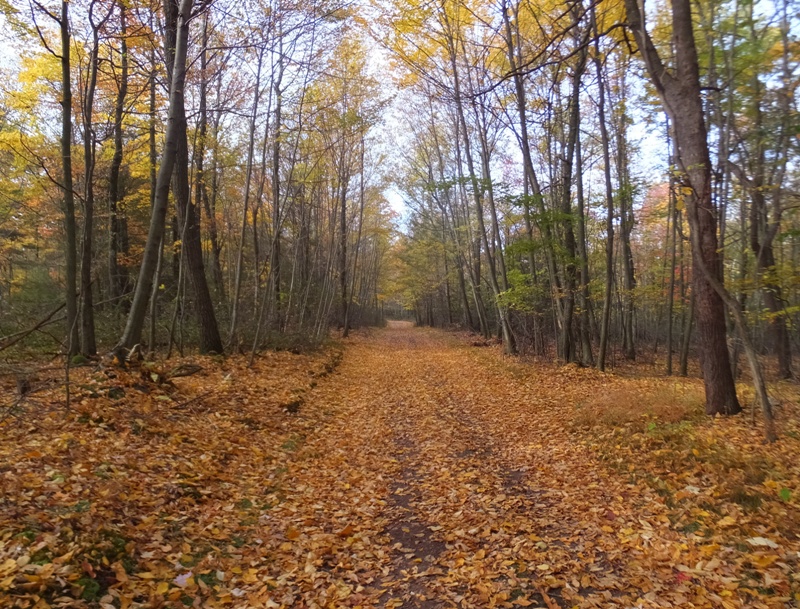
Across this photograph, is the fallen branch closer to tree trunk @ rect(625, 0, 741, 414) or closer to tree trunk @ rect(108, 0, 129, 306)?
tree trunk @ rect(625, 0, 741, 414)

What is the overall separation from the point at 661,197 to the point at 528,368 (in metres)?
11.8

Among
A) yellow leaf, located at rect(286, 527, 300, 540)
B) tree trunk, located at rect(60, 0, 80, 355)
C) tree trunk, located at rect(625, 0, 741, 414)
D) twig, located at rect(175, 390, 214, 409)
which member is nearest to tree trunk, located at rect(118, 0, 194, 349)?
tree trunk, located at rect(60, 0, 80, 355)

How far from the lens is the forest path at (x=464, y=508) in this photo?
359 cm

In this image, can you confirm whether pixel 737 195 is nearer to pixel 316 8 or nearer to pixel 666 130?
pixel 666 130

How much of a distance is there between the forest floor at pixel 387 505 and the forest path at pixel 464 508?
2 centimetres

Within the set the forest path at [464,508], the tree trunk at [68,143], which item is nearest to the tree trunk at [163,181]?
the tree trunk at [68,143]

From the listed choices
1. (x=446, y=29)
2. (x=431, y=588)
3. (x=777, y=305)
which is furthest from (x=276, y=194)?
(x=777, y=305)

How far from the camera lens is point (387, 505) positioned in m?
5.17

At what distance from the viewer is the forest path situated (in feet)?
11.8

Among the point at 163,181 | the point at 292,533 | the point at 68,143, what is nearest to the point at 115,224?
the point at 68,143

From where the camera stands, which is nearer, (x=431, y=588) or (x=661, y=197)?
(x=431, y=588)

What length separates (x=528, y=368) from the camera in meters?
13.1

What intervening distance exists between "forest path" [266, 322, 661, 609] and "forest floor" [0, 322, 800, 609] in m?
0.02

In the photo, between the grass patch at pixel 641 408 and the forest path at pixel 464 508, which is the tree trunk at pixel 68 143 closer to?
the forest path at pixel 464 508
